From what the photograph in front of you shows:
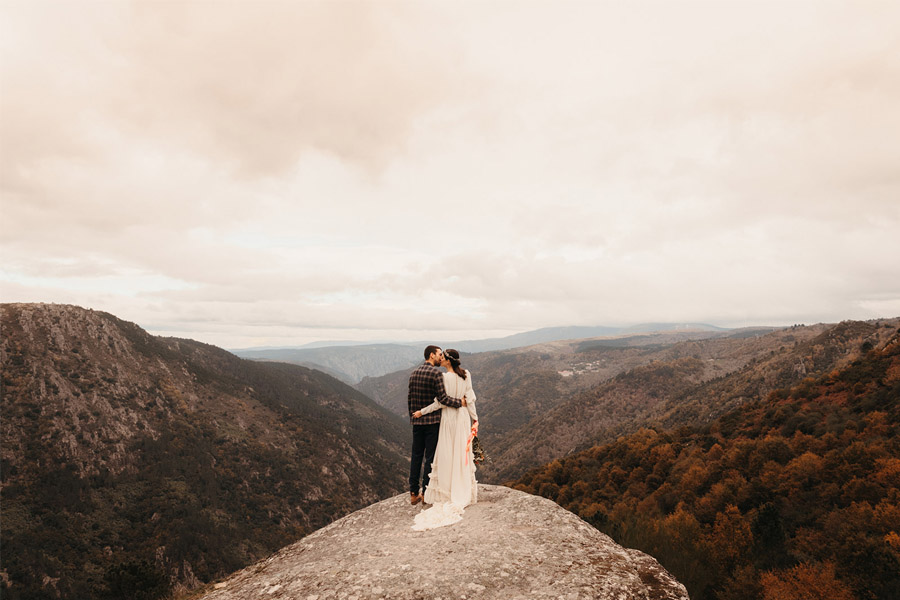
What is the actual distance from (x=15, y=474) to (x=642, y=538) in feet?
435

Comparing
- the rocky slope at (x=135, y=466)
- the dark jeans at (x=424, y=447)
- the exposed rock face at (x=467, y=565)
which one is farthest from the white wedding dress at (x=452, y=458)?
the rocky slope at (x=135, y=466)

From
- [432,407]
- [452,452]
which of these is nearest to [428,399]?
[432,407]

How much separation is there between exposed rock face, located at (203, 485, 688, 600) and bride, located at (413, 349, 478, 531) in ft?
2.18

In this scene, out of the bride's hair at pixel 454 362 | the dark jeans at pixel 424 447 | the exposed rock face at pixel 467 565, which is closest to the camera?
the exposed rock face at pixel 467 565

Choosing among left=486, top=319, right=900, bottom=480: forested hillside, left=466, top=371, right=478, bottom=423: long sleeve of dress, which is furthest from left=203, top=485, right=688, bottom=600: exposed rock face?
left=486, top=319, right=900, bottom=480: forested hillside

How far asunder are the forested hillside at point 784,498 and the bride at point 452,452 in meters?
9.41

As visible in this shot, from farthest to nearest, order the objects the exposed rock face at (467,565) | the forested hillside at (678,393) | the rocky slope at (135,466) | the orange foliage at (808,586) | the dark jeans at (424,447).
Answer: the forested hillside at (678,393) → the rocky slope at (135,466) → the orange foliage at (808,586) → the dark jeans at (424,447) → the exposed rock face at (467,565)

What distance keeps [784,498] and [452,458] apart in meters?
24.4

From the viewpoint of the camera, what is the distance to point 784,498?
22.6 metres

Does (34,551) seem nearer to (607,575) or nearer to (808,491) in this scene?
(607,575)

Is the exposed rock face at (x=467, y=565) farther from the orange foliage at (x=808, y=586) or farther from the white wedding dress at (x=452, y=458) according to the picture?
the orange foliage at (x=808, y=586)

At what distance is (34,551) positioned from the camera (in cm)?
7294

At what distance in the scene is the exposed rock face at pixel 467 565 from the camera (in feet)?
23.7

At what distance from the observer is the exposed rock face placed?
7238 millimetres
